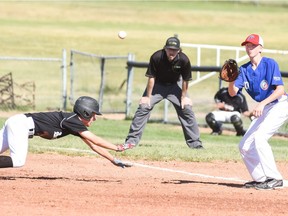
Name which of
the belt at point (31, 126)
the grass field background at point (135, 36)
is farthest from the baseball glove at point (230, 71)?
the grass field background at point (135, 36)

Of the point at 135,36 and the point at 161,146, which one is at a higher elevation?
the point at 161,146

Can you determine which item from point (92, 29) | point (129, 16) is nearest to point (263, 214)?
point (92, 29)

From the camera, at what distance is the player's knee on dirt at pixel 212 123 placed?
66.3 feet

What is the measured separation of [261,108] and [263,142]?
1.58ft

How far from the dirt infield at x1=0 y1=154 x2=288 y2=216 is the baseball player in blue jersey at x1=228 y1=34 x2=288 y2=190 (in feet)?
0.82

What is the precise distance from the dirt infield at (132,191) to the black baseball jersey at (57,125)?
0.67m

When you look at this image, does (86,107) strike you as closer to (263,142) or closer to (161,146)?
(263,142)

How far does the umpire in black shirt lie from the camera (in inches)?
592

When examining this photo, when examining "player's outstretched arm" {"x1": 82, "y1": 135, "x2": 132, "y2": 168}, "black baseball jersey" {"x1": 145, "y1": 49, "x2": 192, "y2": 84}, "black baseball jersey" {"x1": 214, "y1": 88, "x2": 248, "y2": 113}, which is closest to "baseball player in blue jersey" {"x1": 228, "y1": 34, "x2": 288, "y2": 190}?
"player's outstretched arm" {"x1": 82, "y1": 135, "x2": 132, "y2": 168}

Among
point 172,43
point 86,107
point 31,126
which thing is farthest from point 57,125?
point 172,43

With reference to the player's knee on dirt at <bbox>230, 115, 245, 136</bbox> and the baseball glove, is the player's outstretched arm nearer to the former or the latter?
the baseball glove

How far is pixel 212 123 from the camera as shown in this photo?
20328 millimetres

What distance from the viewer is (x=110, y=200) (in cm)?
1014

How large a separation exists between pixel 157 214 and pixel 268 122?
98.1 inches
